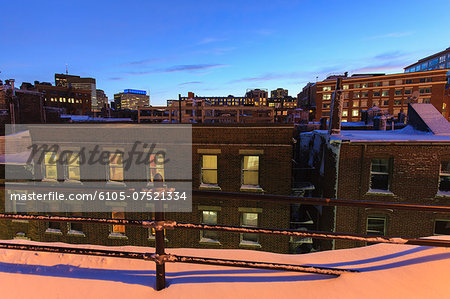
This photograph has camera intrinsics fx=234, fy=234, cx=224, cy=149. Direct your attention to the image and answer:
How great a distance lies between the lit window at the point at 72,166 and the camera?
16250 mm

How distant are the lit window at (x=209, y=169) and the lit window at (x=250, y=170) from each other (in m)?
1.90

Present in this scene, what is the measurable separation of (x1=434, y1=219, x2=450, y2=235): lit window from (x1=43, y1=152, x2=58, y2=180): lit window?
24.6 m

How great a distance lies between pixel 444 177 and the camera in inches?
515

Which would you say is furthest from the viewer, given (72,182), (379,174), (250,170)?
(72,182)

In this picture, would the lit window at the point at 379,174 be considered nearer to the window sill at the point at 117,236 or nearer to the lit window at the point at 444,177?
the lit window at the point at 444,177

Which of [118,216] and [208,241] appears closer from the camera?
[208,241]

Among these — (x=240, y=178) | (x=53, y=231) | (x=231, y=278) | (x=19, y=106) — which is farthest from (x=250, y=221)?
(x=19, y=106)

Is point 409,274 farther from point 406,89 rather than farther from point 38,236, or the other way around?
point 406,89

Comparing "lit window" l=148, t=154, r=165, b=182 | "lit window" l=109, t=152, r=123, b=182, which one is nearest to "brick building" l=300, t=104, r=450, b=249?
"lit window" l=148, t=154, r=165, b=182

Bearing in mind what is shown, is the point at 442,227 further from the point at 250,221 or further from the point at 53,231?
the point at 53,231

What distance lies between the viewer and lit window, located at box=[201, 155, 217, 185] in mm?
15312

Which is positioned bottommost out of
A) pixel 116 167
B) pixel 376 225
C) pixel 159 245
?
pixel 376 225

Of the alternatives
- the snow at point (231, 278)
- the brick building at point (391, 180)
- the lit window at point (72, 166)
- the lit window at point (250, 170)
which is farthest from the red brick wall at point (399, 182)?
the lit window at point (72, 166)

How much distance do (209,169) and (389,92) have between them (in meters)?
81.4
